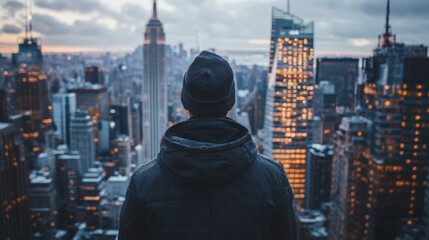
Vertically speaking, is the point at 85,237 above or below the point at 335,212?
below

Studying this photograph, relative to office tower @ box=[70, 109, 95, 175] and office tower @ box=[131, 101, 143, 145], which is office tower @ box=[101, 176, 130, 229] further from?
office tower @ box=[131, 101, 143, 145]

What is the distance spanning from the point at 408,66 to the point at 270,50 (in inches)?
479

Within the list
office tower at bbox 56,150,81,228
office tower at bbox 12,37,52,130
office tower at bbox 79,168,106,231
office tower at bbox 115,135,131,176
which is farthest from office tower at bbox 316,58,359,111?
office tower at bbox 12,37,52,130

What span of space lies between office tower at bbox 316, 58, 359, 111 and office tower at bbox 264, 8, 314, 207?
7697 millimetres

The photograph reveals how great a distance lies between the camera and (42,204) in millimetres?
20422

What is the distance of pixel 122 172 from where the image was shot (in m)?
27.5

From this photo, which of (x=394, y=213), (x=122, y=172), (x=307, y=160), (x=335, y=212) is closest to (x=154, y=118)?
(x=122, y=172)

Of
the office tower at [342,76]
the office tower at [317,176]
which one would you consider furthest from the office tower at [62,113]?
the office tower at [342,76]

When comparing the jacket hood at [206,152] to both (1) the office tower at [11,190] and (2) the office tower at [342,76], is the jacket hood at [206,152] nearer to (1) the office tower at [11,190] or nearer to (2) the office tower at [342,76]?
(1) the office tower at [11,190]

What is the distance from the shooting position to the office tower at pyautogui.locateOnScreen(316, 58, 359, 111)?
92.2 ft

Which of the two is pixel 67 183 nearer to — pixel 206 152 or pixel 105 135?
pixel 105 135

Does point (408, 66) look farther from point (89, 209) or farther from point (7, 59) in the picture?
point (7, 59)

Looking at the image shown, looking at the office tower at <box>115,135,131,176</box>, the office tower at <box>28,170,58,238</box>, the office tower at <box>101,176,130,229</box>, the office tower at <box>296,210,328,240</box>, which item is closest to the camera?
the office tower at <box>296,210,328,240</box>

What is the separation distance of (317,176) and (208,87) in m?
22.3
